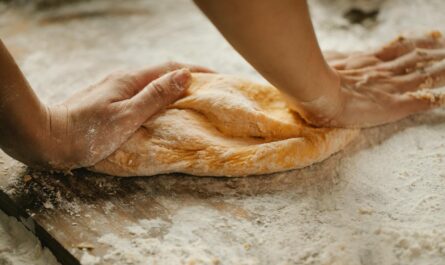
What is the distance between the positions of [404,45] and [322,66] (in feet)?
2.33

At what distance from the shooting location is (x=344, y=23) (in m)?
2.43

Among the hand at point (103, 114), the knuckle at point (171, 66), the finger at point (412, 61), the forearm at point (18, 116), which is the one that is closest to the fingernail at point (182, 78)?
the hand at point (103, 114)

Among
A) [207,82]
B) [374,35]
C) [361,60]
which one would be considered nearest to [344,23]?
[374,35]

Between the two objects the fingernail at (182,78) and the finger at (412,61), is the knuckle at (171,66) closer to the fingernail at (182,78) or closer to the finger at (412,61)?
the fingernail at (182,78)

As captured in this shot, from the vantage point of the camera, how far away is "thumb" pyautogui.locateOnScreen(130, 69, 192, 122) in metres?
1.48

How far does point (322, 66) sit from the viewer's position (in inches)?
54.1

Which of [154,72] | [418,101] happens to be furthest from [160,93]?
[418,101]

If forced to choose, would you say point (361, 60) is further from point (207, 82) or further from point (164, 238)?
point (164, 238)

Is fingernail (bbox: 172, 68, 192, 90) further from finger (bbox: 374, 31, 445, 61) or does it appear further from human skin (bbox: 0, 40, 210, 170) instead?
finger (bbox: 374, 31, 445, 61)

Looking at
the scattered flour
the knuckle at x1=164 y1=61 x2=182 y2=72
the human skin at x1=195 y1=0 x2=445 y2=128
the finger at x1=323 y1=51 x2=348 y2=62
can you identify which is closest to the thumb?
the knuckle at x1=164 y1=61 x2=182 y2=72

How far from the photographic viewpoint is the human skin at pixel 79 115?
128cm

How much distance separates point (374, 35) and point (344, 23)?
0.68ft

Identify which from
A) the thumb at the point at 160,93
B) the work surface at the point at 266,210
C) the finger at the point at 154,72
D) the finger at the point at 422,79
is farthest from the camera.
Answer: the finger at the point at 422,79

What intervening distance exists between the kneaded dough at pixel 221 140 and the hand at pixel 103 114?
0.04m
